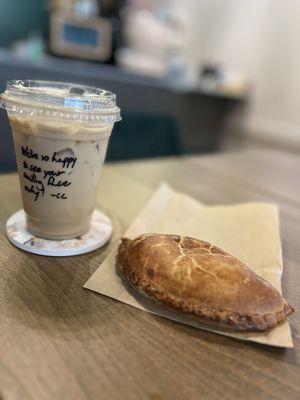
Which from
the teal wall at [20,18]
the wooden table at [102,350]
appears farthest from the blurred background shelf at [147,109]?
the teal wall at [20,18]

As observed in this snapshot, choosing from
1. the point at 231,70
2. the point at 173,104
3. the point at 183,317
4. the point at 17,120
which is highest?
the point at 17,120

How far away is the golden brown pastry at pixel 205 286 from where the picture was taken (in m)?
0.30

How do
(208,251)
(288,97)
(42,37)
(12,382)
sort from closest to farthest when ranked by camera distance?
(12,382) < (208,251) < (288,97) < (42,37)

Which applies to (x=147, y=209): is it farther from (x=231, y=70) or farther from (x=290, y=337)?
(x=231, y=70)

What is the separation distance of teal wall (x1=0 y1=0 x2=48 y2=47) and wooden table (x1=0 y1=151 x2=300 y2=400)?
2723 mm

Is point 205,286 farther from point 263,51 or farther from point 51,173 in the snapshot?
point 263,51

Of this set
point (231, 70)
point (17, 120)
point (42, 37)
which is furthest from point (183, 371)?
point (42, 37)

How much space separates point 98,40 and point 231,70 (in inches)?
38.5

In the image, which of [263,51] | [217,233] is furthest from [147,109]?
[217,233]

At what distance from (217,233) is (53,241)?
22cm

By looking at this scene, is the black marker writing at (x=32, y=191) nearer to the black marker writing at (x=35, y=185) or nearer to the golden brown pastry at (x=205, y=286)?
the black marker writing at (x=35, y=185)

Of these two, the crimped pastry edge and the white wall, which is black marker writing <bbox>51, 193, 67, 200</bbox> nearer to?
the crimped pastry edge

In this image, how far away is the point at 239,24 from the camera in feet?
7.41

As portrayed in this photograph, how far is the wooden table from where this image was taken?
0.79ft
